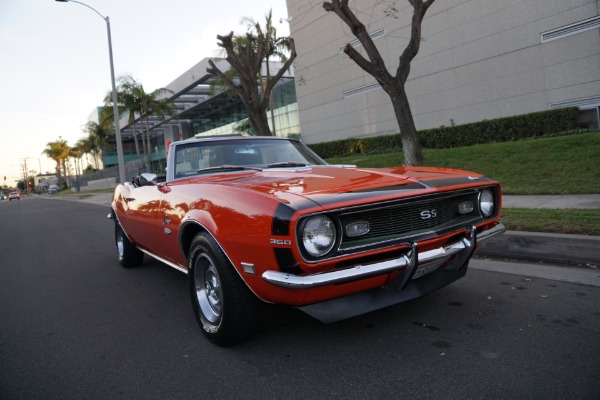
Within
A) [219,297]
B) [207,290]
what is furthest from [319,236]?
[207,290]

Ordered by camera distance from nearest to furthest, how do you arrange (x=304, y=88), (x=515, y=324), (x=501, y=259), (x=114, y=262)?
(x=515, y=324) < (x=501, y=259) < (x=114, y=262) < (x=304, y=88)

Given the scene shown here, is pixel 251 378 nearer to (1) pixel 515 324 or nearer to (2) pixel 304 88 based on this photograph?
(1) pixel 515 324

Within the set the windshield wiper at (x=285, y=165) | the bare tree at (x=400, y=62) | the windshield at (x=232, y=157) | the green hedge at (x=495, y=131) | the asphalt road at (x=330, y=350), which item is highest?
the bare tree at (x=400, y=62)

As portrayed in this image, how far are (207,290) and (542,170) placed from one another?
28.2 ft

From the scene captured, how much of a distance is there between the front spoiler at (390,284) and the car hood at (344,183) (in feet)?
1.30

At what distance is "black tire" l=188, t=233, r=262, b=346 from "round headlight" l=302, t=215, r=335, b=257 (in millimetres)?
617

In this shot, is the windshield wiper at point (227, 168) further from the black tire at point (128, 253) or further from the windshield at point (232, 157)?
the black tire at point (128, 253)

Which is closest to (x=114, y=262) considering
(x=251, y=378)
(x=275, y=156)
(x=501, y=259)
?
(x=275, y=156)

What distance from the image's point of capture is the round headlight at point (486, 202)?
11.1ft

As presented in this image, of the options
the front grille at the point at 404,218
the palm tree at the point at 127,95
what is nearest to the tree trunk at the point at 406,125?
the front grille at the point at 404,218

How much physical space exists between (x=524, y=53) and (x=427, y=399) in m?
16.4

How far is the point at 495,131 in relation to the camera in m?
14.3

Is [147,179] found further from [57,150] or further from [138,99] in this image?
[57,150]

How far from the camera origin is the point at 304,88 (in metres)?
26.1
